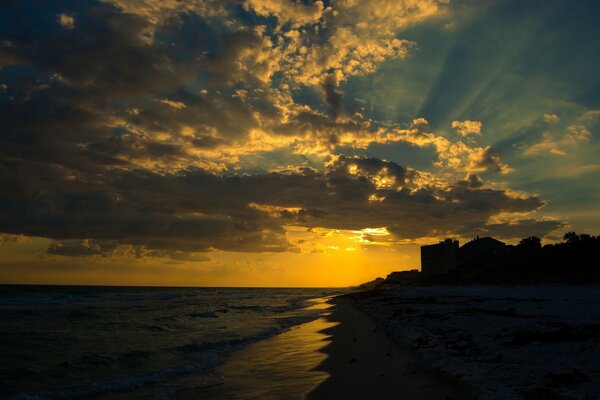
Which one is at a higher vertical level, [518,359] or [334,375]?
[518,359]

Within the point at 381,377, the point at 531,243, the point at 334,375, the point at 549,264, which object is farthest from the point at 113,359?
the point at 531,243

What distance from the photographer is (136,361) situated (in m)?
17.7

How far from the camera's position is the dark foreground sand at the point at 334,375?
10.0 metres

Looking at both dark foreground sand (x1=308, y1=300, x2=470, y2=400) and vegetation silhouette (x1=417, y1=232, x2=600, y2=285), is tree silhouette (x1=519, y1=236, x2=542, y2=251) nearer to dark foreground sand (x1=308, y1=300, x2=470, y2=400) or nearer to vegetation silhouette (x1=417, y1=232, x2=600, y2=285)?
vegetation silhouette (x1=417, y1=232, x2=600, y2=285)

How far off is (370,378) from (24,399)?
952cm

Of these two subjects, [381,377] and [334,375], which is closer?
[381,377]

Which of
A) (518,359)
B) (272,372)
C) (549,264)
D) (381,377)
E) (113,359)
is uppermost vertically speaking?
(549,264)

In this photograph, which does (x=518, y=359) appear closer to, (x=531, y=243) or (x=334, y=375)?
(x=334, y=375)

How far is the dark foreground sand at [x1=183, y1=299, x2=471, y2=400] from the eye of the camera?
1000cm

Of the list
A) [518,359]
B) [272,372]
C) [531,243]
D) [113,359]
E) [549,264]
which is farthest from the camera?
[531,243]

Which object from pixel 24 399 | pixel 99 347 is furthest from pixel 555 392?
pixel 99 347

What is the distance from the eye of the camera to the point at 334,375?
13391 mm

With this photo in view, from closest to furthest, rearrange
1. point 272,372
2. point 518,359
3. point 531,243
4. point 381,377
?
point 518,359 < point 381,377 < point 272,372 < point 531,243

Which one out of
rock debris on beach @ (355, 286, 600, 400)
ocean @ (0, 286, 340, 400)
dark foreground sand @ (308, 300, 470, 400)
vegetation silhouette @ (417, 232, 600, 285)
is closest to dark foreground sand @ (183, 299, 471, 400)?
dark foreground sand @ (308, 300, 470, 400)
